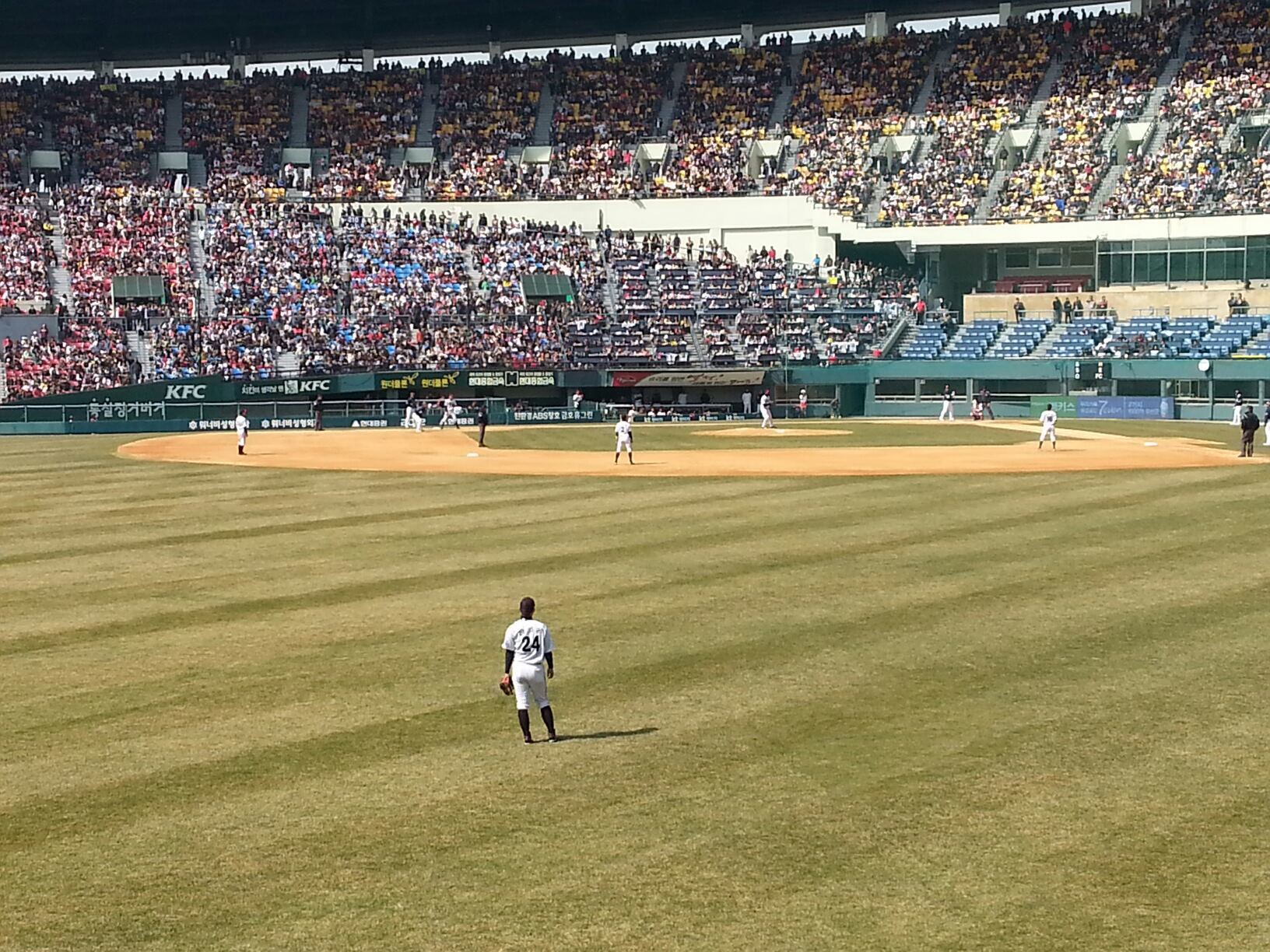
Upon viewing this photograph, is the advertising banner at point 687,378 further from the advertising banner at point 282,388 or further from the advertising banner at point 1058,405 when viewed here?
the advertising banner at point 282,388

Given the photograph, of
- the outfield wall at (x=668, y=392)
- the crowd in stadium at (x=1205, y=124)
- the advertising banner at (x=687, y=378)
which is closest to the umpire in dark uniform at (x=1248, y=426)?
the outfield wall at (x=668, y=392)

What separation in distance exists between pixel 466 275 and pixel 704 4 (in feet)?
78.3

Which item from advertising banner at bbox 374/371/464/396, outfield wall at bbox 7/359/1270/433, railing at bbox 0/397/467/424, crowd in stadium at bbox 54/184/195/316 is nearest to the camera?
railing at bbox 0/397/467/424

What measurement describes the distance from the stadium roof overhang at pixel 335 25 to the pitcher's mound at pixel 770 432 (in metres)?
32.9

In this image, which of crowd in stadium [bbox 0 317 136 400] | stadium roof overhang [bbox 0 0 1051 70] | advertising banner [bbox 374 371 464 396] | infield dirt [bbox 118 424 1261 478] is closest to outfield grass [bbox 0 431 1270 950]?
infield dirt [bbox 118 424 1261 478]

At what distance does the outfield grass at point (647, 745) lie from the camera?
11.2 metres

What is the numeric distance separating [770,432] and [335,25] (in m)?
43.4

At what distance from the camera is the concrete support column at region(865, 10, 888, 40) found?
3489 inches

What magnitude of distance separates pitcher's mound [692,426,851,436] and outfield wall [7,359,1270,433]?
8.65 metres

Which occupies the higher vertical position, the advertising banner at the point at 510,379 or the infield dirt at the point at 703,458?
the advertising banner at the point at 510,379

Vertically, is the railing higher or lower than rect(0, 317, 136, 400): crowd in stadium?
lower

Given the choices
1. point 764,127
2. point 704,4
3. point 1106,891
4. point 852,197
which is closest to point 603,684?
point 1106,891

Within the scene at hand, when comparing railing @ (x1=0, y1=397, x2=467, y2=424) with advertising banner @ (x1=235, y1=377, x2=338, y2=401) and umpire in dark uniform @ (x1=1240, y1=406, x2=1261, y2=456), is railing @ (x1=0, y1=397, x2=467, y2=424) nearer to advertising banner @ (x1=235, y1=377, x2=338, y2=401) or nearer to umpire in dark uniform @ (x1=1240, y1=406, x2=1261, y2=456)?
advertising banner @ (x1=235, y1=377, x2=338, y2=401)

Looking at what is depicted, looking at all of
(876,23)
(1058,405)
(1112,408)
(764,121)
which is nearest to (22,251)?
(764,121)
